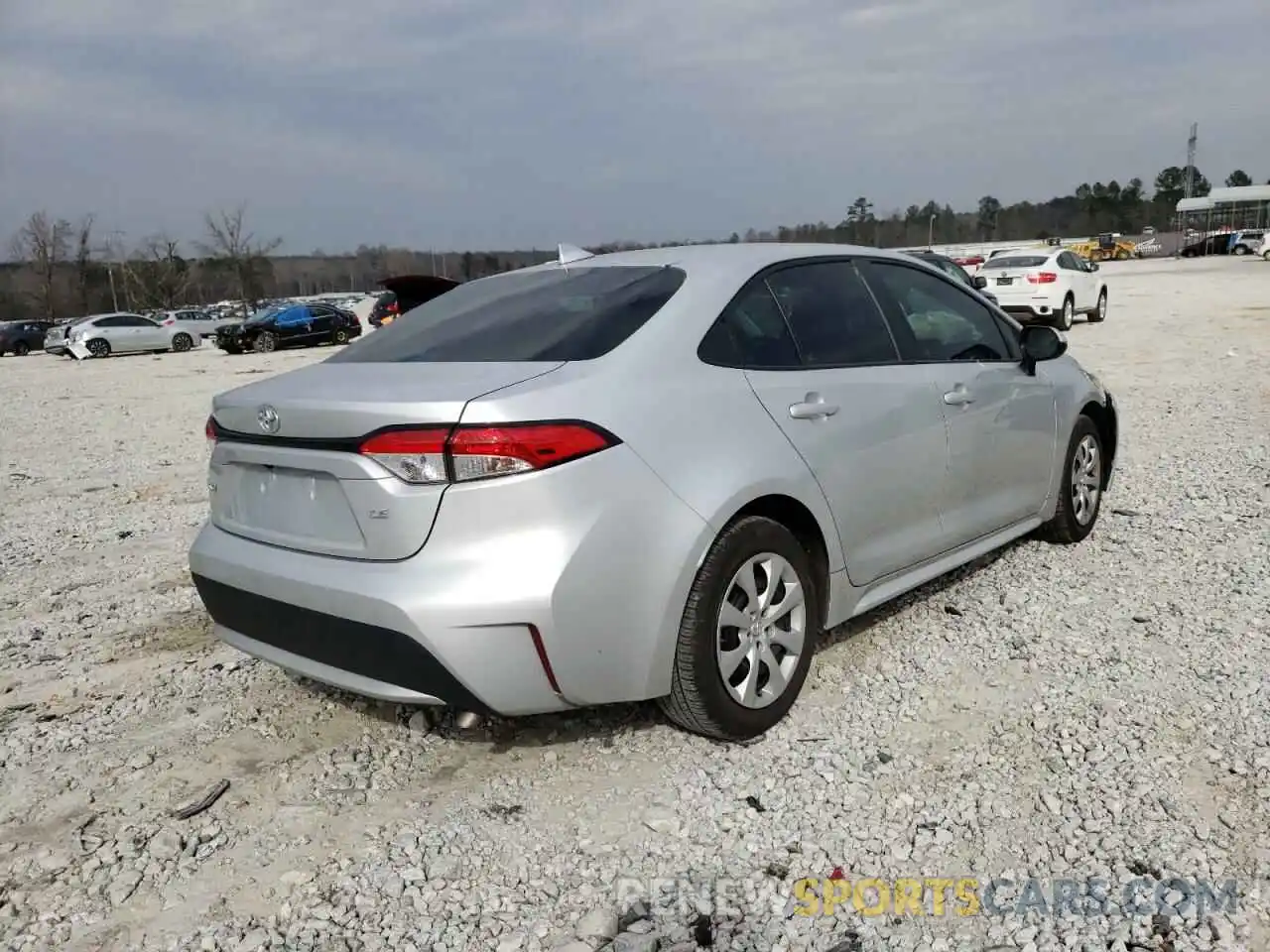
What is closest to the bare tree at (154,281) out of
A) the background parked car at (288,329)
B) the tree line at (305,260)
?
the tree line at (305,260)

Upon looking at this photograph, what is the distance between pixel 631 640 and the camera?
2.84m

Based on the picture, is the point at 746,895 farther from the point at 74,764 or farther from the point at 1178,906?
the point at 74,764

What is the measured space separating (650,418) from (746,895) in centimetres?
132

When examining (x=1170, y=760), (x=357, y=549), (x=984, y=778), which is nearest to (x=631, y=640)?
(x=357, y=549)

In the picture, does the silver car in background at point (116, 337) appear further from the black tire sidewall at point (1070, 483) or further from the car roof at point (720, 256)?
the black tire sidewall at point (1070, 483)

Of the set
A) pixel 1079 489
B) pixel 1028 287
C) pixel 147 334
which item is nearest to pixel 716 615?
pixel 1079 489

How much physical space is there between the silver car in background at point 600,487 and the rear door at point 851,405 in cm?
1

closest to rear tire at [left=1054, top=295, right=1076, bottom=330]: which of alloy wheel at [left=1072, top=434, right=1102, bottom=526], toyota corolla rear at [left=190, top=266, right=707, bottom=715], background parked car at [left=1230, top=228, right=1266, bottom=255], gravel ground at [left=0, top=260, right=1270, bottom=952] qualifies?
alloy wheel at [left=1072, top=434, right=1102, bottom=526]

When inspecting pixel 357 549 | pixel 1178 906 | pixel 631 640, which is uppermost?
pixel 357 549

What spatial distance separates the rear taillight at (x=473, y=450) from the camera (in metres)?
2.64

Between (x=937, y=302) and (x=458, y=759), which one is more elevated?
(x=937, y=302)

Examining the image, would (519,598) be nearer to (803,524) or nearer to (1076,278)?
(803,524)

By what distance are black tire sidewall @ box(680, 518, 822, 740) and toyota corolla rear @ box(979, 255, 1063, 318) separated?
17267mm

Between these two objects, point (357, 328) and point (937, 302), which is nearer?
point (937, 302)
